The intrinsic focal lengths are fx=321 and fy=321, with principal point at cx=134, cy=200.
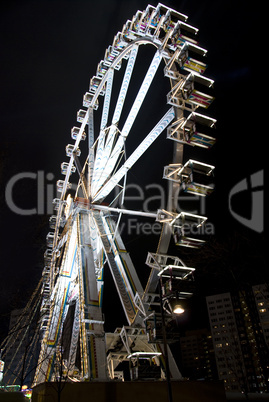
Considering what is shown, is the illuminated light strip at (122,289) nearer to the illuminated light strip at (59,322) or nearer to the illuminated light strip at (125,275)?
the illuminated light strip at (125,275)

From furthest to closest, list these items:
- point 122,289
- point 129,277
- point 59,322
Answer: point 59,322 → point 129,277 → point 122,289

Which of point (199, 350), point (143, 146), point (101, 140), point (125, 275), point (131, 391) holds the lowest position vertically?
point (199, 350)

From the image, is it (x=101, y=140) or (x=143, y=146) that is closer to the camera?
(x=143, y=146)

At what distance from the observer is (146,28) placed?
1444 centimetres

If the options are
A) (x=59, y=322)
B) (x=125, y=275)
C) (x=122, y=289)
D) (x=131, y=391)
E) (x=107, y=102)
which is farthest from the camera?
(x=107, y=102)

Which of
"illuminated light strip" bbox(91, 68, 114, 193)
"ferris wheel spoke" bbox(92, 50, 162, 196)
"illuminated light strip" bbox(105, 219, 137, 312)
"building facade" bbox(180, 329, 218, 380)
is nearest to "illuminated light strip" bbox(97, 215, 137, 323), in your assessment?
"illuminated light strip" bbox(105, 219, 137, 312)

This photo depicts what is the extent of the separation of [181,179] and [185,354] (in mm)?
141652

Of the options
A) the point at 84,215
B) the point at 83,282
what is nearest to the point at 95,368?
the point at 83,282

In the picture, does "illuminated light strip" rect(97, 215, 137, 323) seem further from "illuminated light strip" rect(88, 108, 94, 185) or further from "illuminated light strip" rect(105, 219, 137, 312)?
"illuminated light strip" rect(88, 108, 94, 185)

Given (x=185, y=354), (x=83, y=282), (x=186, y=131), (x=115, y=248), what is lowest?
(x=185, y=354)

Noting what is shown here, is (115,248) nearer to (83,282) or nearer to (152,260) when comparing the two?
(83,282)

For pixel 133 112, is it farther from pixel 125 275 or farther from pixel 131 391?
pixel 131 391


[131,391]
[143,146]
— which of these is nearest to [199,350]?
[143,146]

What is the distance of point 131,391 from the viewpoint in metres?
9.20
